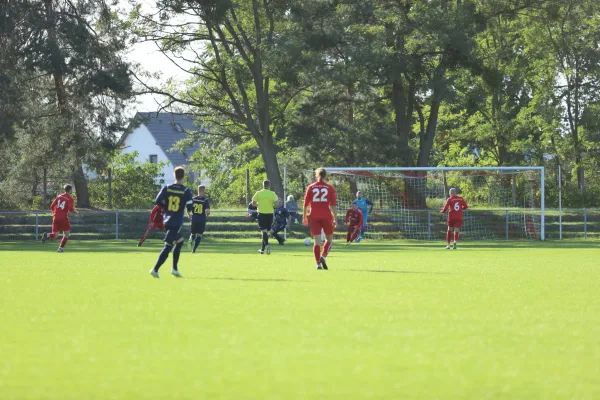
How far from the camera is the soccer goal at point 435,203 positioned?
40.7 meters

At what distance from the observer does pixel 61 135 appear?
4056 cm

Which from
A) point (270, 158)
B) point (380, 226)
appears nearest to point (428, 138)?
point (380, 226)

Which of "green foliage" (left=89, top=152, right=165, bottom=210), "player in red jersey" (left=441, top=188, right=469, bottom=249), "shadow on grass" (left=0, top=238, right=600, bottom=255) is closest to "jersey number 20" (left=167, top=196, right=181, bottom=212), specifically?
"shadow on grass" (left=0, top=238, right=600, bottom=255)

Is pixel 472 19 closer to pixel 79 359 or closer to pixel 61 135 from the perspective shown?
pixel 61 135

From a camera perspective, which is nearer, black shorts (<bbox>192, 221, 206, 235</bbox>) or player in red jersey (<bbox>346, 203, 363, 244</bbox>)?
black shorts (<bbox>192, 221, 206, 235</bbox>)

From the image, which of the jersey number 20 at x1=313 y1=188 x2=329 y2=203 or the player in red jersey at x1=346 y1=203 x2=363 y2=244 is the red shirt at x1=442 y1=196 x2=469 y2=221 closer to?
the player in red jersey at x1=346 y1=203 x2=363 y2=244

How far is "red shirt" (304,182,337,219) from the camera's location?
18906 mm

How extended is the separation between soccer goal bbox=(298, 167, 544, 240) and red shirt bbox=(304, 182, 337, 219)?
69.2 feet

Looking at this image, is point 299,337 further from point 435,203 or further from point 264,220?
point 435,203

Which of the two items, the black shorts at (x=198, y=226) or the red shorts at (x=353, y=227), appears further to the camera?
the red shorts at (x=353, y=227)

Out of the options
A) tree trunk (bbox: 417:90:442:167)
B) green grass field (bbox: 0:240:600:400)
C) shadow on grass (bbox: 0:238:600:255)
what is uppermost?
tree trunk (bbox: 417:90:442:167)

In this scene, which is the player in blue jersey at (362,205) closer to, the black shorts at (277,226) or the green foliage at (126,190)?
the black shorts at (277,226)

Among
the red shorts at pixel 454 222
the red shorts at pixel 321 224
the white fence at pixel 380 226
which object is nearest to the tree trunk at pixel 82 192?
the white fence at pixel 380 226

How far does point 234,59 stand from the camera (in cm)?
4050
